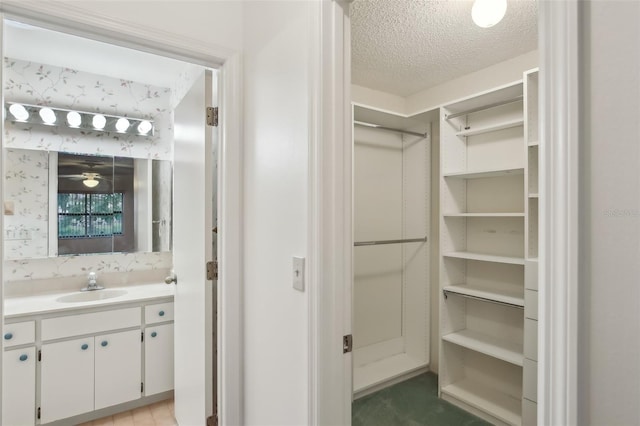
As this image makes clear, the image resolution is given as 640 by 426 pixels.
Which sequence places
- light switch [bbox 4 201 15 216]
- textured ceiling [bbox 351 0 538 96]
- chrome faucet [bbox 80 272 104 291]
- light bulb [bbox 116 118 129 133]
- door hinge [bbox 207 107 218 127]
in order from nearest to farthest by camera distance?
door hinge [bbox 207 107 218 127] → textured ceiling [bbox 351 0 538 96] → light switch [bbox 4 201 15 216] → chrome faucet [bbox 80 272 104 291] → light bulb [bbox 116 118 129 133]

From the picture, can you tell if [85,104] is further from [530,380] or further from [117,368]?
[530,380]

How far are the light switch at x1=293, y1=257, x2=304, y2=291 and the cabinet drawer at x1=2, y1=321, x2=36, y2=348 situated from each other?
196 centimetres

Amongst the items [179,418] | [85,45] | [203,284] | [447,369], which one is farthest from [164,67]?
[447,369]

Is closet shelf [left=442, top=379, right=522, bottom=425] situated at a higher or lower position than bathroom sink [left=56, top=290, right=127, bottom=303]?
lower

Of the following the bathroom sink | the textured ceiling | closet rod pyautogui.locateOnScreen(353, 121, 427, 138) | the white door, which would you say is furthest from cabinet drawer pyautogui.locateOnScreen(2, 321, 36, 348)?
the textured ceiling

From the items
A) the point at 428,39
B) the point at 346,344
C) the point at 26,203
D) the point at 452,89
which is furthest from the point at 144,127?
the point at 346,344

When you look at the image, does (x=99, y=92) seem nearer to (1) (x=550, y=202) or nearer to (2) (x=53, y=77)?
(2) (x=53, y=77)

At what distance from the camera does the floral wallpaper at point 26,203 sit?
8.04 feet

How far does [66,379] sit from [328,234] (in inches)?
87.9

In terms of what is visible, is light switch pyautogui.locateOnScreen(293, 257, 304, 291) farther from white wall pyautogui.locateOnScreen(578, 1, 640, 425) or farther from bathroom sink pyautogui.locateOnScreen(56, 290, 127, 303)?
bathroom sink pyautogui.locateOnScreen(56, 290, 127, 303)

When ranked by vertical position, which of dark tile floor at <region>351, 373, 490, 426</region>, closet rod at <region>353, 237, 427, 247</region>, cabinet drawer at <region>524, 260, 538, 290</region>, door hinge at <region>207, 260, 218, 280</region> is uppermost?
closet rod at <region>353, 237, 427, 247</region>

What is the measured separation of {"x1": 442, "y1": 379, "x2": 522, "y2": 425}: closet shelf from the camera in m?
2.23

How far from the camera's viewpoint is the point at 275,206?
130 centimetres

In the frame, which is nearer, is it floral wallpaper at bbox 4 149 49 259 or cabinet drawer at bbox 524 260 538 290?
cabinet drawer at bbox 524 260 538 290
